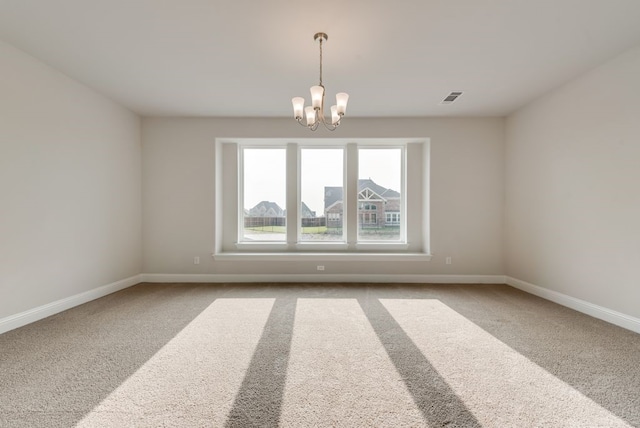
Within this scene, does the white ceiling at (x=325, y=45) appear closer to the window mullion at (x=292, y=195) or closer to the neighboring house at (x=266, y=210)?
the window mullion at (x=292, y=195)

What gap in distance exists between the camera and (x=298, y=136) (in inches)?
171

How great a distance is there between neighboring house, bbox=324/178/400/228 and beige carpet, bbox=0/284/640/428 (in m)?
1.77

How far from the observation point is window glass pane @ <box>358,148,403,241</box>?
15.4ft

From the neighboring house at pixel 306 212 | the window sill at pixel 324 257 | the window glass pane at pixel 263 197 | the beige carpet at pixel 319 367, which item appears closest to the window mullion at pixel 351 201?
the window sill at pixel 324 257

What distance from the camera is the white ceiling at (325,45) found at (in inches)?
81.0

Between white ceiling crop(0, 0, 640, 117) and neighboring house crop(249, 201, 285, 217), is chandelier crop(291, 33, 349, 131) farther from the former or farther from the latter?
neighboring house crop(249, 201, 285, 217)

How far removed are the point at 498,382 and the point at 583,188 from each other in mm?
2670

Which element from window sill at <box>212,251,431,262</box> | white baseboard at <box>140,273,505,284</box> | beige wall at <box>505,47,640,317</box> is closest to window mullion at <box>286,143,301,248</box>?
window sill at <box>212,251,431,262</box>

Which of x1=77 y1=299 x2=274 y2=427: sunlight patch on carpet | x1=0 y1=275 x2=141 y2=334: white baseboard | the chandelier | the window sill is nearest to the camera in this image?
x1=77 y1=299 x2=274 y2=427: sunlight patch on carpet

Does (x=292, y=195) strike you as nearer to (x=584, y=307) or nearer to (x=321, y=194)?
(x=321, y=194)

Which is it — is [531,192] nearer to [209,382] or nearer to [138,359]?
[209,382]

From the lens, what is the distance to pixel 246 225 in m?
4.73

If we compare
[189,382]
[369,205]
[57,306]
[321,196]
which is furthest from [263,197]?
[189,382]

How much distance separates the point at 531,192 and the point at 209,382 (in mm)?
4506
